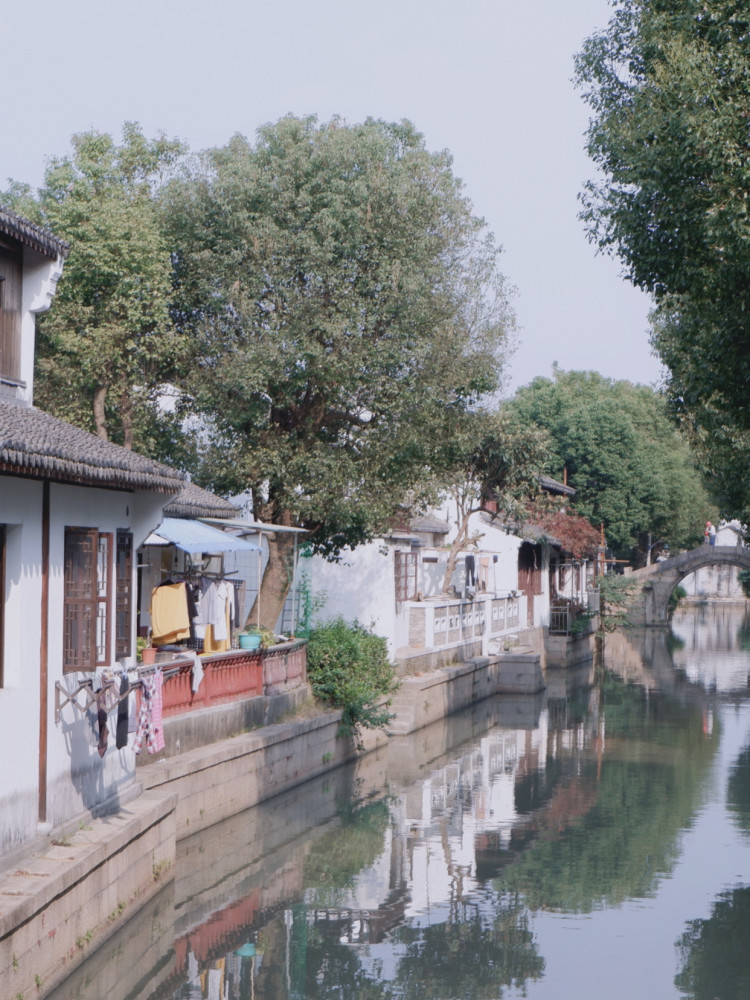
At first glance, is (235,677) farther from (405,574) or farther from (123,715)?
(405,574)

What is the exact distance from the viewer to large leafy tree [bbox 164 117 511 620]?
20750mm

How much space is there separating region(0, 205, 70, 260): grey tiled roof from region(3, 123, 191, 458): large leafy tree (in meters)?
6.10

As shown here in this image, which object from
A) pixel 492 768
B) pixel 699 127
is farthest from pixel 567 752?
pixel 699 127

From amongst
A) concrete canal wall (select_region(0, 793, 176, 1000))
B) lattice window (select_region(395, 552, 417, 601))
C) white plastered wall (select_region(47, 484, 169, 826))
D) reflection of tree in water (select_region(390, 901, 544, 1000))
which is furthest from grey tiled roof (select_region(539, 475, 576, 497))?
concrete canal wall (select_region(0, 793, 176, 1000))

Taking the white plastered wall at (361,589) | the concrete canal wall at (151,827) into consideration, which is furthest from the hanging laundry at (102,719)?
the white plastered wall at (361,589)

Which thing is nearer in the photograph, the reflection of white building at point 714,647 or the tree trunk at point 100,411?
the tree trunk at point 100,411

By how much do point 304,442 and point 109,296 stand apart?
431cm

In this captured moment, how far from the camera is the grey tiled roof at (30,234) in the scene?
43.3 feet

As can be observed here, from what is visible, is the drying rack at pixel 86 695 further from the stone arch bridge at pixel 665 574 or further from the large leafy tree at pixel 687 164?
the stone arch bridge at pixel 665 574

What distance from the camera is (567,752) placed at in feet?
84.8

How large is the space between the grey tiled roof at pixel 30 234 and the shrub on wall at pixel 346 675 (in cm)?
1012

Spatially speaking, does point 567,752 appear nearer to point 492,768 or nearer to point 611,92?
point 492,768

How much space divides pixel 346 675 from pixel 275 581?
2.40 metres

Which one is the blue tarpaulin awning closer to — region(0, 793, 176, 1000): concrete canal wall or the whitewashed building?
the whitewashed building
